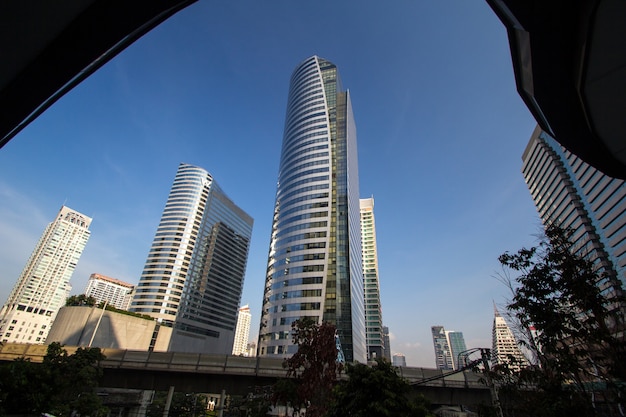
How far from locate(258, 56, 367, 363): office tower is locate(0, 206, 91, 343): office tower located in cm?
12410

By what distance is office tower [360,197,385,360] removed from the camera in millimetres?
131375

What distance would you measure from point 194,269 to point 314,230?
81142mm

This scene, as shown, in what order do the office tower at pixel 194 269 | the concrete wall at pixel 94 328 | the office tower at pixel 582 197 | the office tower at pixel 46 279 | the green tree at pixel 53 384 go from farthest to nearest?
the office tower at pixel 46 279, the office tower at pixel 194 269, the office tower at pixel 582 197, the concrete wall at pixel 94 328, the green tree at pixel 53 384

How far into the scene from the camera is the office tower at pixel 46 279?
124 metres

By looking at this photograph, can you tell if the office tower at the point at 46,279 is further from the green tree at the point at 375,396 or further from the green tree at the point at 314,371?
the green tree at the point at 375,396

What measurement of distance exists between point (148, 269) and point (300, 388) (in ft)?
417

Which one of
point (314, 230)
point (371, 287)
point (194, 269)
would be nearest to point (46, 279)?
point (194, 269)

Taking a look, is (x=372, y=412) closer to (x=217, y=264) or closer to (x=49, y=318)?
(x=217, y=264)

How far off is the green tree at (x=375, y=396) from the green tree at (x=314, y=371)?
4.13 metres

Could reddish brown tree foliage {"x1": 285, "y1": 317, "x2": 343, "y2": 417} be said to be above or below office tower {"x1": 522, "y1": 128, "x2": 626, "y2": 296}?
below

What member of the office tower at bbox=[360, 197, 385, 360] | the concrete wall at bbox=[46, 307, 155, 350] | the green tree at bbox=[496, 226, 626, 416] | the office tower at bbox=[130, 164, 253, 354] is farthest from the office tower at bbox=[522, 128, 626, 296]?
the office tower at bbox=[130, 164, 253, 354]

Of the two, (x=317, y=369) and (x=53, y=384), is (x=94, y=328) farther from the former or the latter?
(x=317, y=369)

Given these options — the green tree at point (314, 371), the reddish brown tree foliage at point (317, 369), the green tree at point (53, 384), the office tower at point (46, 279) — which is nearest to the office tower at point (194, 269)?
the office tower at point (46, 279)

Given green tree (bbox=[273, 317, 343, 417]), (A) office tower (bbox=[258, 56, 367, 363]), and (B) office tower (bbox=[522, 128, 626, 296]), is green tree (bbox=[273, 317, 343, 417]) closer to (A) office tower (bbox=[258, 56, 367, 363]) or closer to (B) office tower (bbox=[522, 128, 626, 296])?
(A) office tower (bbox=[258, 56, 367, 363])
